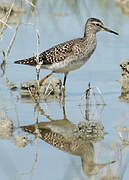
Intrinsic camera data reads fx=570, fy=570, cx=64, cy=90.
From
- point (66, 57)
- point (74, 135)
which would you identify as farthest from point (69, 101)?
point (74, 135)

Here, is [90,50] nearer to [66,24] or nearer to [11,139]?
[11,139]

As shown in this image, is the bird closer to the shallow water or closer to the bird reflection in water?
the shallow water

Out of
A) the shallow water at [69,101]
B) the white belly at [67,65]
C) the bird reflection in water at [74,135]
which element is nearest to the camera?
the shallow water at [69,101]

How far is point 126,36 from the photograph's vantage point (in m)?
12.2

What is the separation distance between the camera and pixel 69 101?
8727 millimetres

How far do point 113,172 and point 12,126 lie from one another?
1.84 metres

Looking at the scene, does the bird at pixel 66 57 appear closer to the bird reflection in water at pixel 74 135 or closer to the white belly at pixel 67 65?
the white belly at pixel 67 65

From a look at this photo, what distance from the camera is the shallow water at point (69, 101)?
5.95 m

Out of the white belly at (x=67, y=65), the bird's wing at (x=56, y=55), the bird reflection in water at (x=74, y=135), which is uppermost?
the bird's wing at (x=56, y=55)

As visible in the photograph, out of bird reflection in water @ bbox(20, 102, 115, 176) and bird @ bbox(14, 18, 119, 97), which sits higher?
bird @ bbox(14, 18, 119, 97)

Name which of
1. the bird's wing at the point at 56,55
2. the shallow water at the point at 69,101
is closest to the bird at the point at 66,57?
the bird's wing at the point at 56,55

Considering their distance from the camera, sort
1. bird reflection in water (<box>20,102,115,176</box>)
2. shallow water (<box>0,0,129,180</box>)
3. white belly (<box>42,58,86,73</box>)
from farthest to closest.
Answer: white belly (<box>42,58,86,73</box>), bird reflection in water (<box>20,102,115,176</box>), shallow water (<box>0,0,129,180</box>)

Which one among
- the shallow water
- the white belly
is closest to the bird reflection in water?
the shallow water

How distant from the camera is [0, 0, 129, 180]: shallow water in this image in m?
5.95
